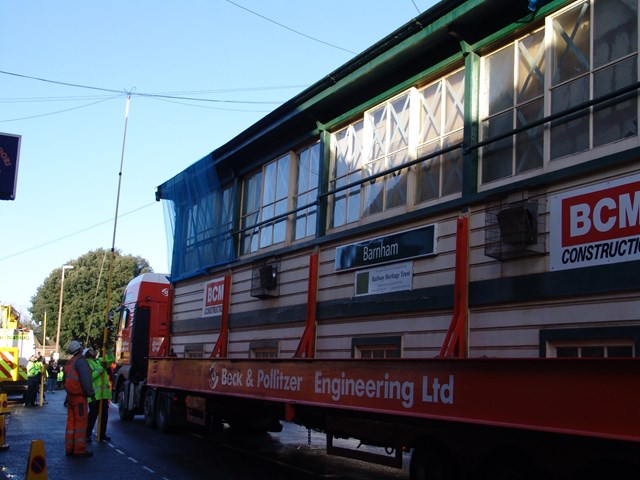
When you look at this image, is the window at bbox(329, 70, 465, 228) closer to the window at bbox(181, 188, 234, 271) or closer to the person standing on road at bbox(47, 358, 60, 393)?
the window at bbox(181, 188, 234, 271)

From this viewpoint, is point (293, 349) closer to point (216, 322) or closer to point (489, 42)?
point (216, 322)

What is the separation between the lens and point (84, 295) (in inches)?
2195

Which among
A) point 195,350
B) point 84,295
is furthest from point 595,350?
point 84,295

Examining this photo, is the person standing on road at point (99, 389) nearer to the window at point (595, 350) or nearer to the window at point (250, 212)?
the window at point (250, 212)

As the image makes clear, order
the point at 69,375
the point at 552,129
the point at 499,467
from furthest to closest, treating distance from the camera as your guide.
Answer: the point at 69,375 < the point at 552,129 < the point at 499,467

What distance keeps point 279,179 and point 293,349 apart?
3887 millimetres

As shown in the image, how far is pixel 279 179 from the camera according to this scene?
52.4 ft

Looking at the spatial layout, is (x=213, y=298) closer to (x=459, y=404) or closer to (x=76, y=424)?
(x=76, y=424)

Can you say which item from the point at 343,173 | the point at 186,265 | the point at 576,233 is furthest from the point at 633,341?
the point at 186,265

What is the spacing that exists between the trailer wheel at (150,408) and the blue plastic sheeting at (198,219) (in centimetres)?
298

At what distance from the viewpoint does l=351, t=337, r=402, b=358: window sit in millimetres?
11102

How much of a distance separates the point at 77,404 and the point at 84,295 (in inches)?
1800

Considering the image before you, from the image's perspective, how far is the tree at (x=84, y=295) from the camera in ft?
180

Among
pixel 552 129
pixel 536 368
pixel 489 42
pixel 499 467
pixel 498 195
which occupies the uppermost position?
pixel 489 42
